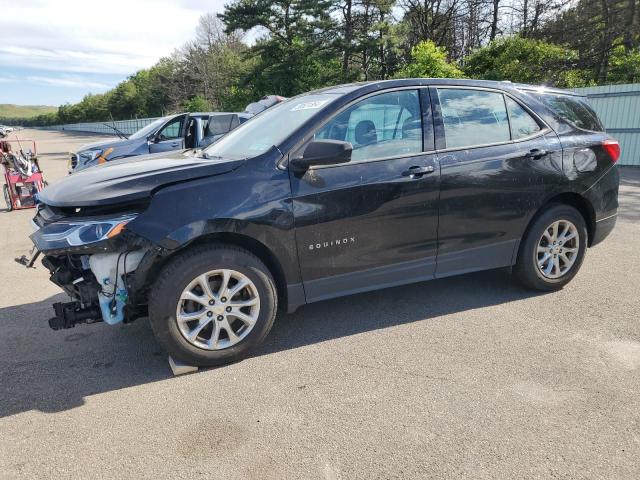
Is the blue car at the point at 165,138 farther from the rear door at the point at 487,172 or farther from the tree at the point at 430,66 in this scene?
the tree at the point at 430,66

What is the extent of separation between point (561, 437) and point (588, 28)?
26.4 meters

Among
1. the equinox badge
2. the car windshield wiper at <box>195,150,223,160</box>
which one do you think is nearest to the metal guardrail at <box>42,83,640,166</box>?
the equinox badge

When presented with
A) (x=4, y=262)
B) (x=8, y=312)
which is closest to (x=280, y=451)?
(x=8, y=312)

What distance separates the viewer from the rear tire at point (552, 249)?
4.28 meters

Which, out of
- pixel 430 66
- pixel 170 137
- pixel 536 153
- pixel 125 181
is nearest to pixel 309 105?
pixel 125 181

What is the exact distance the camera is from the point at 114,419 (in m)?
2.78

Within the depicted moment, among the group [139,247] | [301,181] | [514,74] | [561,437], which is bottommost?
[561,437]

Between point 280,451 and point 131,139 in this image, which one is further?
point 131,139

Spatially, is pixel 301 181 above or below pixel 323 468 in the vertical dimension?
above

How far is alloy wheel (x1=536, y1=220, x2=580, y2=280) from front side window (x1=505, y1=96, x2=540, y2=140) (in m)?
0.85

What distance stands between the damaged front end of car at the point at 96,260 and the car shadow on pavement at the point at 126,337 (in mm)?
391

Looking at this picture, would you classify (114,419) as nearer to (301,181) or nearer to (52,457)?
(52,457)

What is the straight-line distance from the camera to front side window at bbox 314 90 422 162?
3578 millimetres

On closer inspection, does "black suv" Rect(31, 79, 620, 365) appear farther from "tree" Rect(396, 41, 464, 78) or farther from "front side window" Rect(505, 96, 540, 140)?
"tree" Rect(396, 41, 464, 78)
